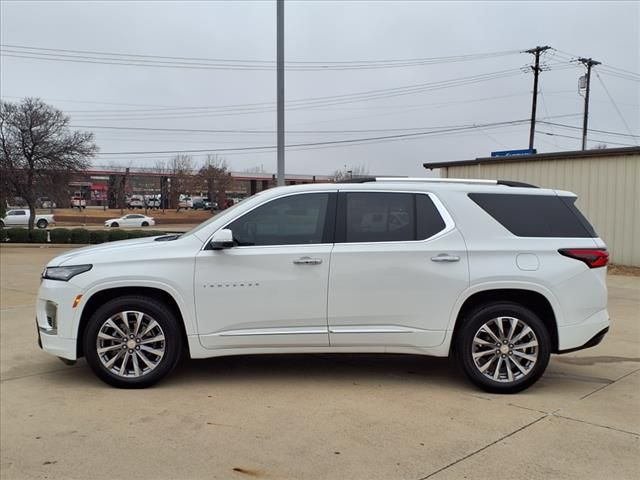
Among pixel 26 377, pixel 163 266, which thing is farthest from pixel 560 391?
pixel 26 377

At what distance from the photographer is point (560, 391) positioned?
4.93 m

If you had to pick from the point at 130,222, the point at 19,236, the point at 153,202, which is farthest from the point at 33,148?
the point at 153,202

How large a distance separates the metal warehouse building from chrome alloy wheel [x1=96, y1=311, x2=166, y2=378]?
13455 millimetres

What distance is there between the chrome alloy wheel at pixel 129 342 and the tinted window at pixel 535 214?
9.92ft

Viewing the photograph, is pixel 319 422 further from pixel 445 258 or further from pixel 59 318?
pixel 59 318

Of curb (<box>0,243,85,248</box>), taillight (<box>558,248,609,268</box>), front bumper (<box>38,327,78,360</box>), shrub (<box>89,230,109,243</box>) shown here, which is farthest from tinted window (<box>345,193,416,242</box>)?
shrub (<box>89,230,109,243</box>)

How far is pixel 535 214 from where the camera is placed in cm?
500

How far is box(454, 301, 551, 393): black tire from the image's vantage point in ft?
15.5

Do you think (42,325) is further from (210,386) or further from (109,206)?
(109,206)

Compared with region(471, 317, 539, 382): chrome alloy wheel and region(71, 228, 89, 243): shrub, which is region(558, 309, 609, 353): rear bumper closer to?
region(471, 317, 539, 382): chrome alloy wheel

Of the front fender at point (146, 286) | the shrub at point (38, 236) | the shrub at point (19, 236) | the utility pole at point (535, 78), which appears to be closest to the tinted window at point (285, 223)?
the front fender at point (146, 286)

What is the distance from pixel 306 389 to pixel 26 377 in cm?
267

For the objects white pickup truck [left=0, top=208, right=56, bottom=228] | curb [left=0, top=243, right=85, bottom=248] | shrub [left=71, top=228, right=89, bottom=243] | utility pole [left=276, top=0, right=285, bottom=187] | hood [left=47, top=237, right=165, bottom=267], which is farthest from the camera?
white pickup truck [left=0, top=208, right=56, bottom=228]

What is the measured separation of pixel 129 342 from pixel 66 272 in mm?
810
